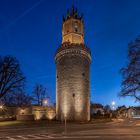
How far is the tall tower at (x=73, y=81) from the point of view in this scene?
146 feet

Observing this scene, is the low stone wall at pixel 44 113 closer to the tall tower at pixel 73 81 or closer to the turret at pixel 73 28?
the tall tower at pixel 73 81

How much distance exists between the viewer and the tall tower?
146ft

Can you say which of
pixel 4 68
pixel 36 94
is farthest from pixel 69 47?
pixel 36 94

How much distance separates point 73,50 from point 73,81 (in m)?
6.04

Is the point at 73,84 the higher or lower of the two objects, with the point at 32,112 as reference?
higher

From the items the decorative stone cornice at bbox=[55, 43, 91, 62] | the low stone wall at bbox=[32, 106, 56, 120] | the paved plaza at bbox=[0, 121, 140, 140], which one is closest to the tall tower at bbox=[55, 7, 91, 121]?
the decorative stone cornice at bbox=[55, 43, 91, 62]

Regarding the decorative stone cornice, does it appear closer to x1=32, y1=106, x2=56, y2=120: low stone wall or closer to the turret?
the turret

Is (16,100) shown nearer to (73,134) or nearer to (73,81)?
(73,81)

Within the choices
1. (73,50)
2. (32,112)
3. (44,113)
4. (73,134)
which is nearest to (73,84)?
(73,50)

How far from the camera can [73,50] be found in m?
46.0

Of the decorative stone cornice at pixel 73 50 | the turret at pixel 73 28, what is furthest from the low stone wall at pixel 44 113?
the turret at pixel 73 28

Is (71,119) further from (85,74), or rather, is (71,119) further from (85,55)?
(85,55)

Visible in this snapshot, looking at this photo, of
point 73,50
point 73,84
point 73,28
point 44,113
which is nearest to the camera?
point 73,84

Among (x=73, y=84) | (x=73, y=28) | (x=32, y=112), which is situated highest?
(x=73, y=28)
